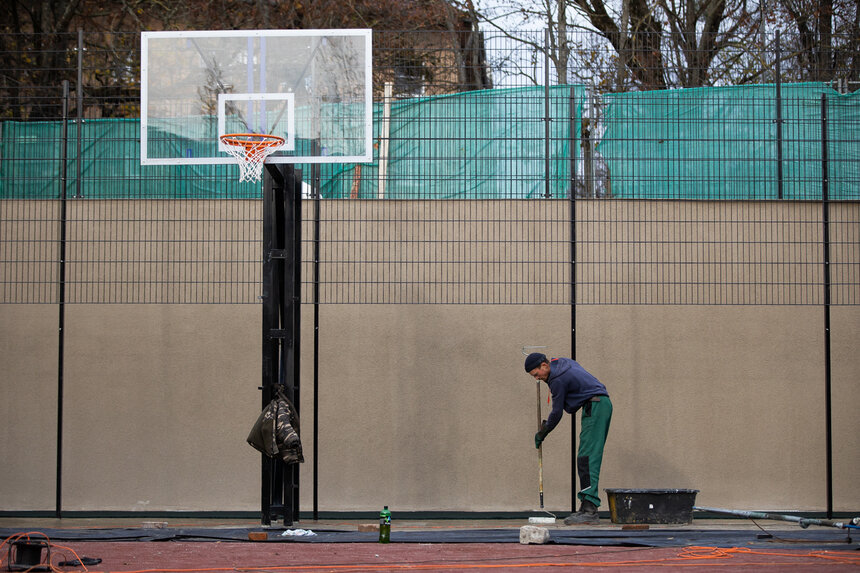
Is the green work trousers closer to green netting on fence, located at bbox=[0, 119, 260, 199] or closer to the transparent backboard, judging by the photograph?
the transparent backboard

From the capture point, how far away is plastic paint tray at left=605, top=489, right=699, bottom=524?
6.89m

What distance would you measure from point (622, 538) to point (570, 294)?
2568 mm

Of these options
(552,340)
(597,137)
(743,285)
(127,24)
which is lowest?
(552,340)

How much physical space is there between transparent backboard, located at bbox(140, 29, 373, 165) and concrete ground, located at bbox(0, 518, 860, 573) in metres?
2.96

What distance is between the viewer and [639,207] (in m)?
8.28

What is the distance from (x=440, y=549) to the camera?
604cm

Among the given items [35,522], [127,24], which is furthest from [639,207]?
[127,24]

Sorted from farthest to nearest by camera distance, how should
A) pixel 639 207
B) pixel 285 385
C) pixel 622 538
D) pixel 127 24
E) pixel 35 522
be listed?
1. pixel 127 24
2. pixel 639 207
3. pixel 35 522
4. pixel 285 385
5. pixel 622 538

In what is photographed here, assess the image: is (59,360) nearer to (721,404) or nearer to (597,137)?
(597,137)

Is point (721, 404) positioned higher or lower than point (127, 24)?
lower

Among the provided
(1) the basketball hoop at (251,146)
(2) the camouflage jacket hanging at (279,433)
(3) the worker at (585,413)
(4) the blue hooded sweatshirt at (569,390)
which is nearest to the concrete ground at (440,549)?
(3) the worker at (585,413)

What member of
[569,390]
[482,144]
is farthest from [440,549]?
[482,144]

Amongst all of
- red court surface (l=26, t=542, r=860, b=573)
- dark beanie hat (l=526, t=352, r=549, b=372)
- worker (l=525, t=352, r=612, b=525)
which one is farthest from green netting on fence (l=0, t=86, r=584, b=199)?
red court surface (l=26, t=542, r=860, b=573)

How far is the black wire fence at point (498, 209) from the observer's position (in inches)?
324
